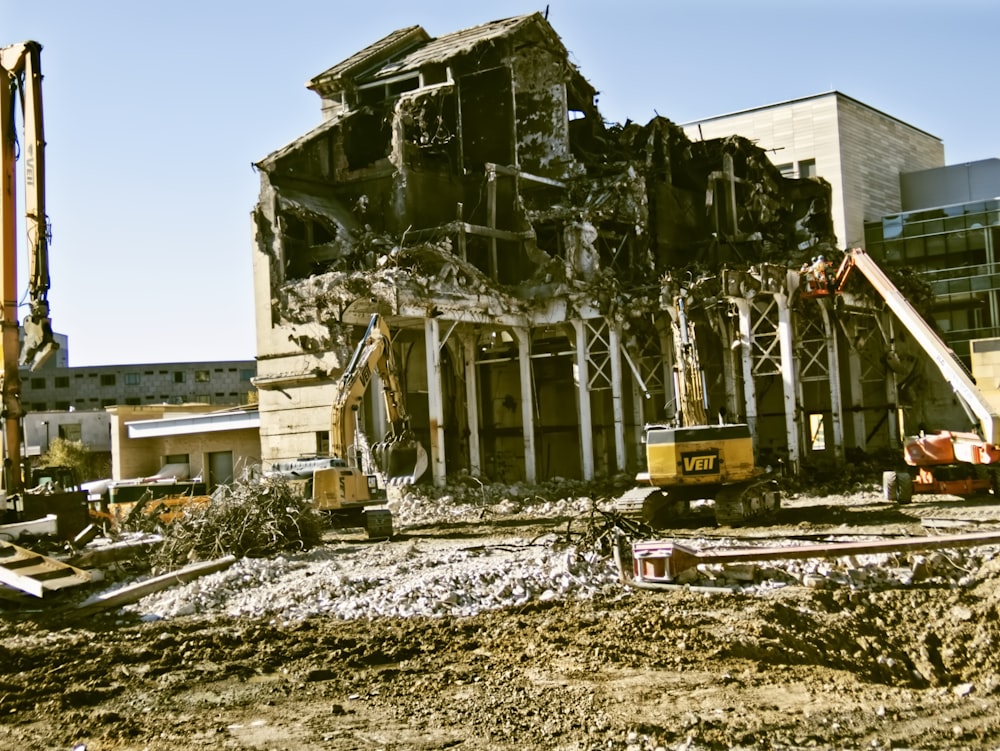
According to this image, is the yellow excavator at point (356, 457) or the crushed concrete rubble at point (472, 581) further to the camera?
the yellow excavator at point (356, 457)

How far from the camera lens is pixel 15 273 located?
18.5m

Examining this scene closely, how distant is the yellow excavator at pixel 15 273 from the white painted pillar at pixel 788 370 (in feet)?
49.6

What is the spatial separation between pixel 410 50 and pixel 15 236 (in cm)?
2017

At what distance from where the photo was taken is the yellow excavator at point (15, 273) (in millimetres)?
17812

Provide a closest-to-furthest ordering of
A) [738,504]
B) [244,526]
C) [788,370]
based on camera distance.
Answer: [244,526] < [738,504] < [788,370]

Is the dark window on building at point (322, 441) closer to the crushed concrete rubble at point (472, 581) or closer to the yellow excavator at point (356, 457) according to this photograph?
the yellow excavator at point (356, 457)

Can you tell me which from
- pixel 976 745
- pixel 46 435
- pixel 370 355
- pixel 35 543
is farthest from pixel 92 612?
pixel 46 435

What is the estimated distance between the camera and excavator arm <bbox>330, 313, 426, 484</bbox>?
65.6 ft

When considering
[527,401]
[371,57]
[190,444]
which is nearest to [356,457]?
[527,401]

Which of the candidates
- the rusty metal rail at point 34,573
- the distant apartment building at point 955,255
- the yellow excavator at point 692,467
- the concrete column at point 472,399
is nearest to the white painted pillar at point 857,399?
the concrete column at point 472,399

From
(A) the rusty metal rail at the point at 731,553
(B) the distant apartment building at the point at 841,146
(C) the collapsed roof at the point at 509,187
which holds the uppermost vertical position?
(B) the distant apartment building at the point at 841,146

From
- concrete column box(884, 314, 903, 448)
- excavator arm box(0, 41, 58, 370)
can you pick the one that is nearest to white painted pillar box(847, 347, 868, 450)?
concrete column box(884, 314, 903, 448)

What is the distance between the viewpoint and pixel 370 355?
21.1 meters

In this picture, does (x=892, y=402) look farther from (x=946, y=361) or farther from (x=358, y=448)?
(x=358, y=448)
